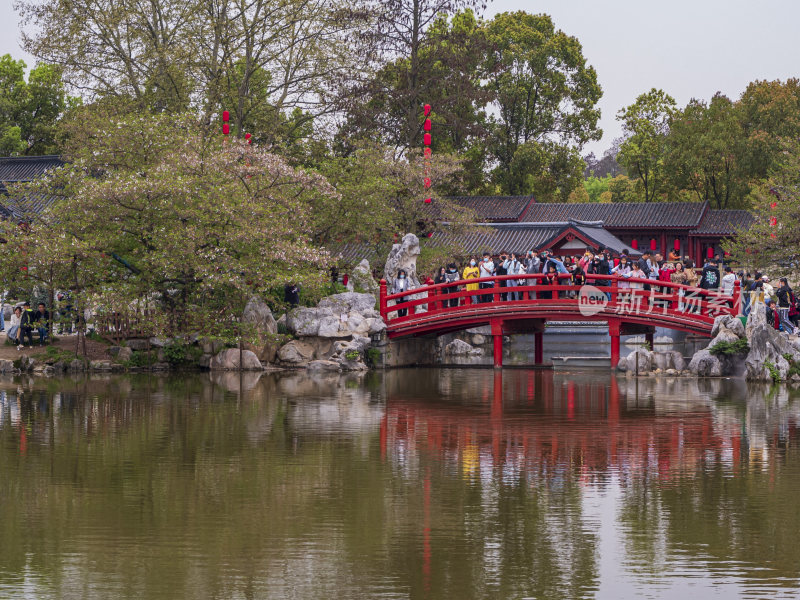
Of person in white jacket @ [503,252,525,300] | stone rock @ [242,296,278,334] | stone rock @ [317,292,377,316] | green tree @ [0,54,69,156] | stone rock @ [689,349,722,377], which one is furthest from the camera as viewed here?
green tree @ [0,54,69,156]

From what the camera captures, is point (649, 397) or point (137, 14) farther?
point (137, 14)

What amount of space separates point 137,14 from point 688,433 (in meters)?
26.9

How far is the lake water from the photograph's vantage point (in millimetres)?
8953

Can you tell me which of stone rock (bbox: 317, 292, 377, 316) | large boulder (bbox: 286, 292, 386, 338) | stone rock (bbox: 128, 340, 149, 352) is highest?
stone rock (bbox: 317, 292, 377, 316)

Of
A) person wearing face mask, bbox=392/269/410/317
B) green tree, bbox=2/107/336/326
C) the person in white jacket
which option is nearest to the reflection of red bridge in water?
green tree, bbox=2/107/336/326

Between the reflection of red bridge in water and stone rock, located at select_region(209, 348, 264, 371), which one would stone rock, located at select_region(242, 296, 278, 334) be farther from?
the reflection of red bridge in water

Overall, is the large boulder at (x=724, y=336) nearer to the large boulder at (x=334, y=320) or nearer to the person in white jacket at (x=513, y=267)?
the person in white jacket at (x=513, y=267)

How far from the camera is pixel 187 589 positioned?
8.60 metres

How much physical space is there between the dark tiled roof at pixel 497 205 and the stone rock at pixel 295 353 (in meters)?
21.7

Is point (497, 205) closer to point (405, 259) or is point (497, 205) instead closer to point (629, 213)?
point (629, 213)

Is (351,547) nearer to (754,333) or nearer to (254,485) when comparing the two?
(254,485)

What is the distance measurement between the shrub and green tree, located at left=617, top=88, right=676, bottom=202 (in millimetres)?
30819


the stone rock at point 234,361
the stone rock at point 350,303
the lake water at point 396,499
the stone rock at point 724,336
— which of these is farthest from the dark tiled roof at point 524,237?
the lake water at point 396,499

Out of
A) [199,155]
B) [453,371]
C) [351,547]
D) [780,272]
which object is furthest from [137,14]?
[351,547]
